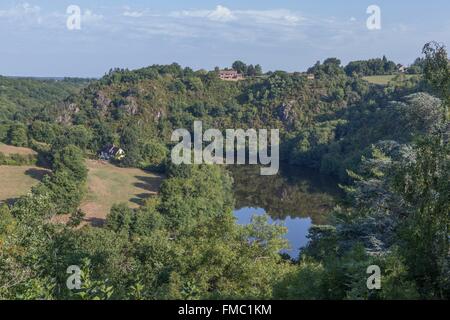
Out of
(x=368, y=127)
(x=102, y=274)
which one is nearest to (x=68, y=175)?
(x=102, y=274)

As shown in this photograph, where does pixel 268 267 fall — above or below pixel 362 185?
below

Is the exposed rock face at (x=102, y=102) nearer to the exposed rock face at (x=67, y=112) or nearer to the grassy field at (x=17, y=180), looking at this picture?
the exposed rock face at (x=67, y=112)

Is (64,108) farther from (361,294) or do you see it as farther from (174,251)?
(361,294)

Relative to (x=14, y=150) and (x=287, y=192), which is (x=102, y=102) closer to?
(x=14, y=150)

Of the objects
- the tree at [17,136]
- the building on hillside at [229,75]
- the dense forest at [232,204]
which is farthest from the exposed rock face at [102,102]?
the building on hillside at [229,75]

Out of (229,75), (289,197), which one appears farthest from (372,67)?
(289,197)

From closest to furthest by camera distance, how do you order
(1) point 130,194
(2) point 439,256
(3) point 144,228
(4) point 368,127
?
1. (2) point 439,256
2. (3) point 144,228
3. (1) point 130,194
4. (4) point 368,127
